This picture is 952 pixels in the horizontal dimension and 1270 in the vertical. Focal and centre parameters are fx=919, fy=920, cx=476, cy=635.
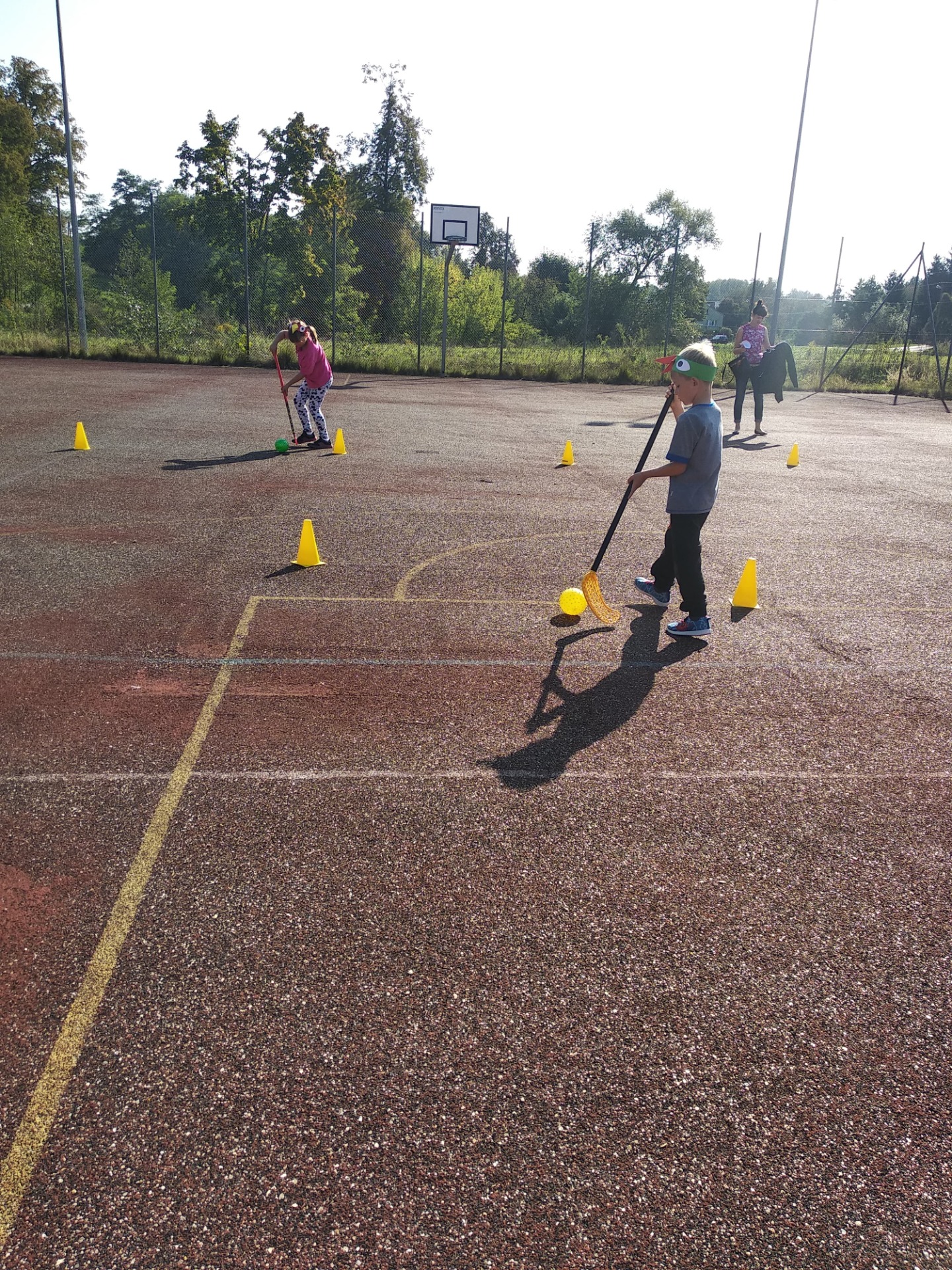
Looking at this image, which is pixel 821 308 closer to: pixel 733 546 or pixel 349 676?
Result: pixel 733 546

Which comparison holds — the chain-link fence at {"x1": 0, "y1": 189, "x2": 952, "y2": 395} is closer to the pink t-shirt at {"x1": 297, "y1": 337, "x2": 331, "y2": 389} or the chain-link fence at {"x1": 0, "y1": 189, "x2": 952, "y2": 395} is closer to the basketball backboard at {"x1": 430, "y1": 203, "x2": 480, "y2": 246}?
the basketball backboard at {"x1": 430, "y1": 203, "x2": 480, "y2": 246}

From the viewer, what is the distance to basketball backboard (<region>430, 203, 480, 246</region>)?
101 feet

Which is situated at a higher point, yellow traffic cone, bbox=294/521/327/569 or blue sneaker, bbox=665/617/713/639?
yellow traffic cone, bbox=294/521/327/569

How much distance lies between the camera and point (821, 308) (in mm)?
39781

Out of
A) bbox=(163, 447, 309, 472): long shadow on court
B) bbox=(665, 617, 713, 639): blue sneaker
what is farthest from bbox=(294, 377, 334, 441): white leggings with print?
bbox=(665, 617, 713, 639): blue sneaker

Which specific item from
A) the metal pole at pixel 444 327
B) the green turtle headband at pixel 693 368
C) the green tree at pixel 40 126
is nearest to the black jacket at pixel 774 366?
the green turtle headband at pixel 693 368

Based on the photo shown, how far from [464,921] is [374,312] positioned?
3984 centimetres

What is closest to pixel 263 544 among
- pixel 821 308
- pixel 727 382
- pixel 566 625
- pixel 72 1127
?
pixel 566 625

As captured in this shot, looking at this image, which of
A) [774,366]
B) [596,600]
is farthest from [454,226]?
[596,600]

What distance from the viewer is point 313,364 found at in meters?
12.8

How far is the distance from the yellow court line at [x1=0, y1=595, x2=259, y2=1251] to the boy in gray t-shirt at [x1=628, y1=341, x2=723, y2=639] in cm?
357

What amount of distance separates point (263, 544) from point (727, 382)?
2514cm

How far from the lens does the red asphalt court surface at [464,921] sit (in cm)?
233

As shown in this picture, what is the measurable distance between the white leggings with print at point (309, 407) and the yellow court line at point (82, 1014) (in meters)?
9.72
